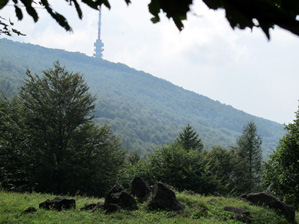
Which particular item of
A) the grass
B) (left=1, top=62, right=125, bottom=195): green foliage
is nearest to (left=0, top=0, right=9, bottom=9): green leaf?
the grass

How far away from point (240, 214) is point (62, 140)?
54.5 ft

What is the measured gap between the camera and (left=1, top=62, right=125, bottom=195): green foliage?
839 inches

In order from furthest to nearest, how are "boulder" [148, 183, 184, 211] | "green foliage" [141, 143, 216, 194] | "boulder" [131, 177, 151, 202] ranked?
"green foliage" [141, 143, 216, 194] → "boulder" [131, 177, 151, 202] → "boulder" [148, 183, 184, 211]

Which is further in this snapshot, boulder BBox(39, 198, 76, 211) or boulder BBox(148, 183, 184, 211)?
boulder BBox(148, 183, 184, 211)

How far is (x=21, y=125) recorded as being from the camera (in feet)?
74.8

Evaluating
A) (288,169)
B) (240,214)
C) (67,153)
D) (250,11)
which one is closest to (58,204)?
(240,214)

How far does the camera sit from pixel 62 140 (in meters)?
23.2

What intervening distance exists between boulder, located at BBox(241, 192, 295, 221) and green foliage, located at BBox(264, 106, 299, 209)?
2785mm

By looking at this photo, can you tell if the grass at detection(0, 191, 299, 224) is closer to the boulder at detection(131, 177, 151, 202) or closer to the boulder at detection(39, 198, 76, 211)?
the boulder at detection(39, 198, 76, 211)

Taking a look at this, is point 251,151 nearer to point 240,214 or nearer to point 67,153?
point 67,153

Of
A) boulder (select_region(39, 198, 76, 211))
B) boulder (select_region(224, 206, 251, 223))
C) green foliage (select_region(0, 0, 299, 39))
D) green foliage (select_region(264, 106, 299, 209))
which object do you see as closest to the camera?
green foliage (select_region(0, 0, 299, 39))

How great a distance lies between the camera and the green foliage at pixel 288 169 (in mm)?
15586

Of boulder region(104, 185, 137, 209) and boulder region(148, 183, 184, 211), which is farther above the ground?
boulder region(148, 183, 184, 211)

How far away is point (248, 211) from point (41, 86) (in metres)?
19.0
